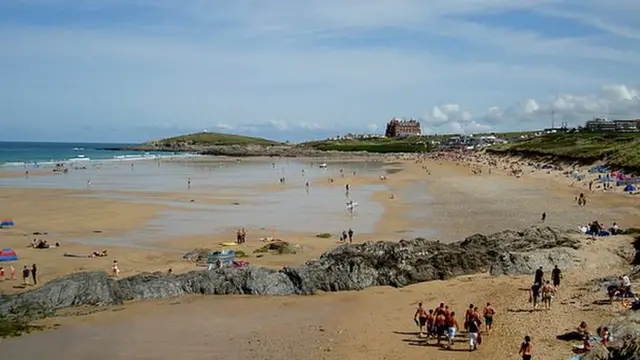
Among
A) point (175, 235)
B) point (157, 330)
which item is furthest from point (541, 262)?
point (175, 235)

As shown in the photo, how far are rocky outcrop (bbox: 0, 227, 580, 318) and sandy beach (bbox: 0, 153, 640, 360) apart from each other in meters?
0.72

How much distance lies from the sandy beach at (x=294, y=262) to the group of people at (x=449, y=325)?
381 mm

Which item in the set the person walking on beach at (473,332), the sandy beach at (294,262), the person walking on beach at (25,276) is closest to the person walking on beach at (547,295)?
the sandy beach at (294,262)

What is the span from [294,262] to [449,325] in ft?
41.2

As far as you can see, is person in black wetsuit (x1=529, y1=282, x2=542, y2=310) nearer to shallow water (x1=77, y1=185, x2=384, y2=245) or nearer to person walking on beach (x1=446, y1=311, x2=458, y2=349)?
person walking on beach (x1=446, y1=311, x2=458, y2=349)

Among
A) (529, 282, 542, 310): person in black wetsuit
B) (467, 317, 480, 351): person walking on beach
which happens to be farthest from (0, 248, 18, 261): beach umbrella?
(529, 282, 542, 310): person in black wetsuit

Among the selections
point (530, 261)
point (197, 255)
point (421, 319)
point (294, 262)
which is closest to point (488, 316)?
point (421, 319)

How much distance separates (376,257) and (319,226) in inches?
605

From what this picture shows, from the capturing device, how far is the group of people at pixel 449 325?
639 inches

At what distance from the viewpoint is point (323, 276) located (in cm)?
2323

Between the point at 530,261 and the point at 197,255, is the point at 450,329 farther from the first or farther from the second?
the point at 197,255

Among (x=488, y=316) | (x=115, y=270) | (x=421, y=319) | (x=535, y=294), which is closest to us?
(x=488, y=316)

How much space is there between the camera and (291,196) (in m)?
57.2

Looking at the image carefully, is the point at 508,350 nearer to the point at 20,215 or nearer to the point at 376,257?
the point at 376,257
